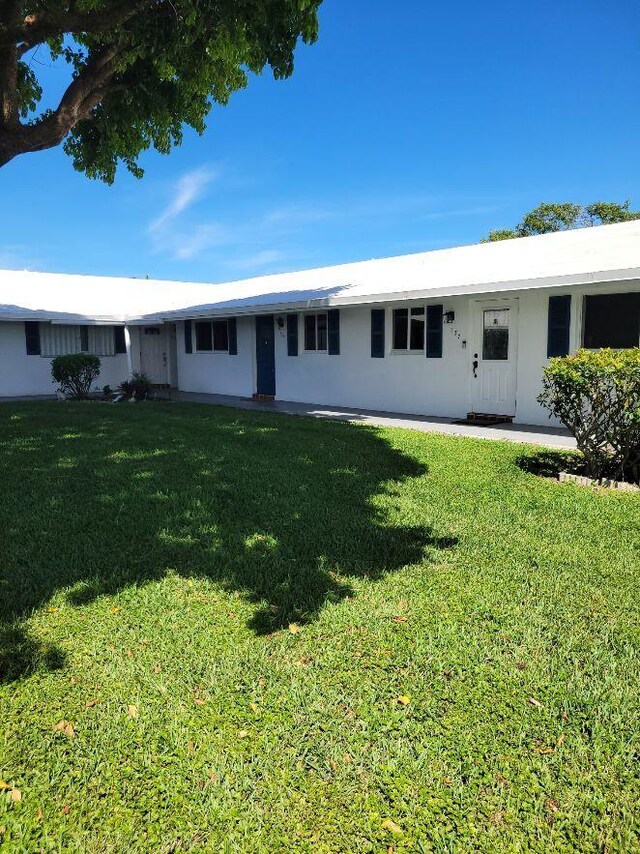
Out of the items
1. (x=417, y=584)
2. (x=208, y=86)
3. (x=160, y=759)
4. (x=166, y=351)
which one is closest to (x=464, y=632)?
(x=417, y=584)

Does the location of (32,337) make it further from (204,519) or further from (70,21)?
(204,519)

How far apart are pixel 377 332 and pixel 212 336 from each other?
22.5 feet

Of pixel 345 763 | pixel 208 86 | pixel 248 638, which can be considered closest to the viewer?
pixel 345 763

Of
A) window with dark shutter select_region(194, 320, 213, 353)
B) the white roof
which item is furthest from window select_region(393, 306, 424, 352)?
window with dark shutter select_region(194, 320, 213, 353)

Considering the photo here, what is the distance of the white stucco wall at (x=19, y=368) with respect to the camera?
1727 centimetres

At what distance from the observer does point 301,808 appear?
89.0 inches

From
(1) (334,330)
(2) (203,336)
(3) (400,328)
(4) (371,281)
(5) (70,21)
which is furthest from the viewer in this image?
(2) (203,336)

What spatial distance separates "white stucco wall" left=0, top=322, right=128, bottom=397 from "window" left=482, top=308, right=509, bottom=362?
1346 centimetres

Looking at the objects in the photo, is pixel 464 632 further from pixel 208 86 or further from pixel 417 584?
pixel 208 86

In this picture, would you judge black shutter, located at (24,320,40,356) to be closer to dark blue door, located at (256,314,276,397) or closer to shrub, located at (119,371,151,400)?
shrub, located at (119,371,151,400)

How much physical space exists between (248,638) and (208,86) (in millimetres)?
8514

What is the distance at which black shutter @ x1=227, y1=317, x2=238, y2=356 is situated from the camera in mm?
17031

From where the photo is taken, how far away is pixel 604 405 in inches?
253

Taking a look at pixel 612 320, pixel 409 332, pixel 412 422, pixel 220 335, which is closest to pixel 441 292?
pixel 409 332
